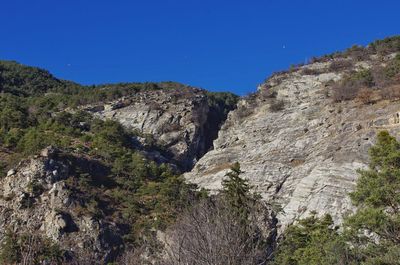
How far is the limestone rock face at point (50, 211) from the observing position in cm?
3716

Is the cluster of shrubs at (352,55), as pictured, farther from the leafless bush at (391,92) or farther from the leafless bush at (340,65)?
the leafless bush at (391,92)

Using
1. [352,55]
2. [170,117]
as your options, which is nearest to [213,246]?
[170,117]

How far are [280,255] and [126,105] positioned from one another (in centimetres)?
5109

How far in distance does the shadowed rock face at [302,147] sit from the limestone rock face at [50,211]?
11.9 meters

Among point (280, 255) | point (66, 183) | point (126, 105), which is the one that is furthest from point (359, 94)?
point (126, 105)

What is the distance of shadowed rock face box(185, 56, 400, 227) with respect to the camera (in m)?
39.5

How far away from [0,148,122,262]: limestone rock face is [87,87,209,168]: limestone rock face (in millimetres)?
26944

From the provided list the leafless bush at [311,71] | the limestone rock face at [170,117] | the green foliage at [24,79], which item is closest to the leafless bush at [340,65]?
the leafless bush at [311,71]

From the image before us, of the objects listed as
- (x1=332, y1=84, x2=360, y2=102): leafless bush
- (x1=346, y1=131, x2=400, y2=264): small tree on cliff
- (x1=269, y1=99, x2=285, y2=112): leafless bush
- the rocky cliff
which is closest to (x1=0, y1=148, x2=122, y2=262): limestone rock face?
(x1=346, y1=131, x2=400, y2=264): small tree on cliff

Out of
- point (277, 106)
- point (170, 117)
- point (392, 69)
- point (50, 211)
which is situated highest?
point (392, 69)

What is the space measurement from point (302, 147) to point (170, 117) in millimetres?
29290

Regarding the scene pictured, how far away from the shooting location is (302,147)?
4722cm

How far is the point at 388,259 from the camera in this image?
2117cm

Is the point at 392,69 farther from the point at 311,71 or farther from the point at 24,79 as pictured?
the point at 24,79
